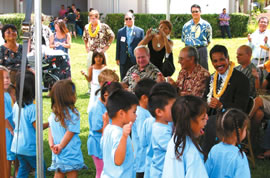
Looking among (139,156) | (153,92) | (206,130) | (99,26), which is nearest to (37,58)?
(153,92)

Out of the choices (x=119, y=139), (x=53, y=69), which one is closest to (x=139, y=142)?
(x=119, y=139)

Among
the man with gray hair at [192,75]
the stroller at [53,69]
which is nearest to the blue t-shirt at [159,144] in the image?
the man with gray hair at [192,75]

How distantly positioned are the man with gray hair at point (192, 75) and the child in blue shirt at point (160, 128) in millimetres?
1782

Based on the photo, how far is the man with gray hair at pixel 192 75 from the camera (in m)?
5.60

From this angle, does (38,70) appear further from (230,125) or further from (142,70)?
(142,70)

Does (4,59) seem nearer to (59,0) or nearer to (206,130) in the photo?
(206,130)

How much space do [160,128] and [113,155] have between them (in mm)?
507

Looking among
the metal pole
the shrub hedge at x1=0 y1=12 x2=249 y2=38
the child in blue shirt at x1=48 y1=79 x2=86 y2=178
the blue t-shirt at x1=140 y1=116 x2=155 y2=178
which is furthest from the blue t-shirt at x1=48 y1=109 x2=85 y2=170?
the shrub hedge at x1=0 y1=12 x2=249 y2=38

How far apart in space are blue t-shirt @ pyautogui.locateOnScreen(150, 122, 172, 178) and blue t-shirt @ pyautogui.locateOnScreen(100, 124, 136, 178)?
28 centimetres

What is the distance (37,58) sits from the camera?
3.69 metres

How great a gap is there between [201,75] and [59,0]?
94.0ft

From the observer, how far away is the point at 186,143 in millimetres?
3180

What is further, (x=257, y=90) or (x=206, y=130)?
(x=257, y=90)

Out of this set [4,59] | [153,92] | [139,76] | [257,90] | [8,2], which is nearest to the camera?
[153,92]
